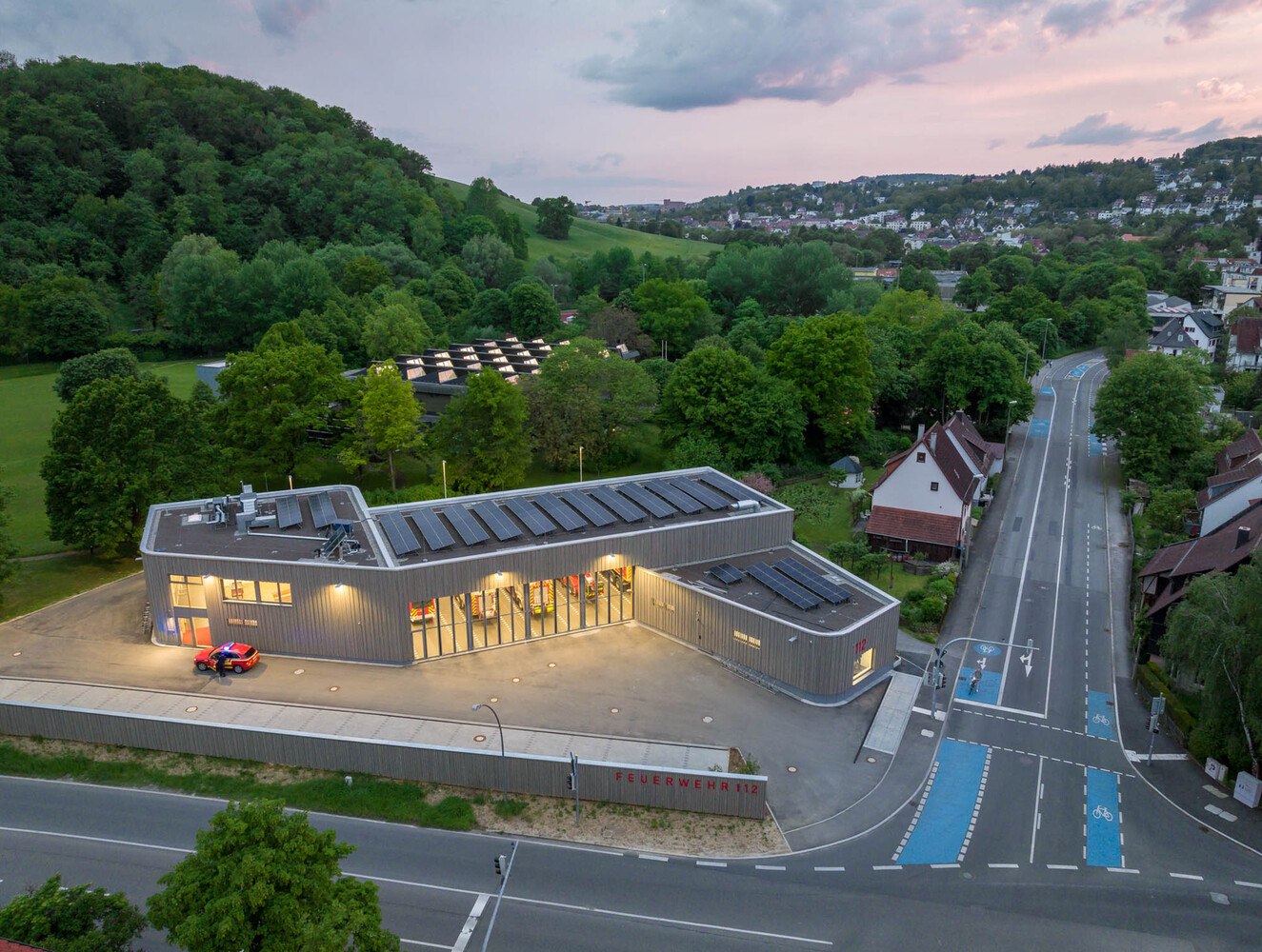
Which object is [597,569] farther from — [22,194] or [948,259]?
[948,259]

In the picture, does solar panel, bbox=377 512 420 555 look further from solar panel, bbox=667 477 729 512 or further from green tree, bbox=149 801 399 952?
green tree, bbox=149 801 399 952

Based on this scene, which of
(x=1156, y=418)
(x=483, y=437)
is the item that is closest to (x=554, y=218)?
(x=483, y=437)

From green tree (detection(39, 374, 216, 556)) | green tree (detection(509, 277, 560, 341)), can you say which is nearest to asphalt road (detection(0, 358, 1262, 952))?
green tree (detection(39, 374, 216, 556))

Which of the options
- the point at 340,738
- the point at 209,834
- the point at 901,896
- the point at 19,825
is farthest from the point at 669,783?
the point at 19,825

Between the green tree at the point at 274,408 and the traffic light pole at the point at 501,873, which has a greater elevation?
the green tree at the point at 274,408

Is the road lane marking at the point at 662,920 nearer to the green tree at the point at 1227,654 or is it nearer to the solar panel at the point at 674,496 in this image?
the green tree at the point at 1227,654

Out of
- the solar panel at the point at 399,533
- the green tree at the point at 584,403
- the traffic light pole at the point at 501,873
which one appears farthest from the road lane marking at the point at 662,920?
the green tree at the point at 584,403

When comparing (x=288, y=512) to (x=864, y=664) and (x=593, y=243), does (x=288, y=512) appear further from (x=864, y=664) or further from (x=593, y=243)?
(x=593, y=243)
